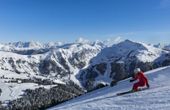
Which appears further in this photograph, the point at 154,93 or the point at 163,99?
the point at 154,93

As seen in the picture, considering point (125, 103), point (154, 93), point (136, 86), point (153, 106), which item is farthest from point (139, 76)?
point (153, 106)

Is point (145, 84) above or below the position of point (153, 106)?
above

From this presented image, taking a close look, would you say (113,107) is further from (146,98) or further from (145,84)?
(145,84)

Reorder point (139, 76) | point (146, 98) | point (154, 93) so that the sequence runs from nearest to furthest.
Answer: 1. point (146, 98)
2. point (154, 93)
3. point (139, 76)

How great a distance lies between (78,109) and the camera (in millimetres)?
26422

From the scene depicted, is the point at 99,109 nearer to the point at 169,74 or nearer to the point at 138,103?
the point at 138,103

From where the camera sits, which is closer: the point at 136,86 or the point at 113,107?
the point at 113,107

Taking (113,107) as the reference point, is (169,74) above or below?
above

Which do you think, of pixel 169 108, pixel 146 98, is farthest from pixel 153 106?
pixel 146 98

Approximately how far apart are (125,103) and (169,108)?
17.5ft

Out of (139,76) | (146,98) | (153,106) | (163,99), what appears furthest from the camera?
(139,76)

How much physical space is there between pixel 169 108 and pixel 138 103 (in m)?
4.00

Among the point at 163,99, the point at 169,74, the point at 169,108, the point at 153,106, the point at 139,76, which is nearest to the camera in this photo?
the point at 169,108

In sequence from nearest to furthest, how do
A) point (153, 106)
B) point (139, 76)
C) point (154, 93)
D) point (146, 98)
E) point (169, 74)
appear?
point (153, 106) < point (146, 98) < point (154, 93) < point (139, 76) < point (169, 74)
